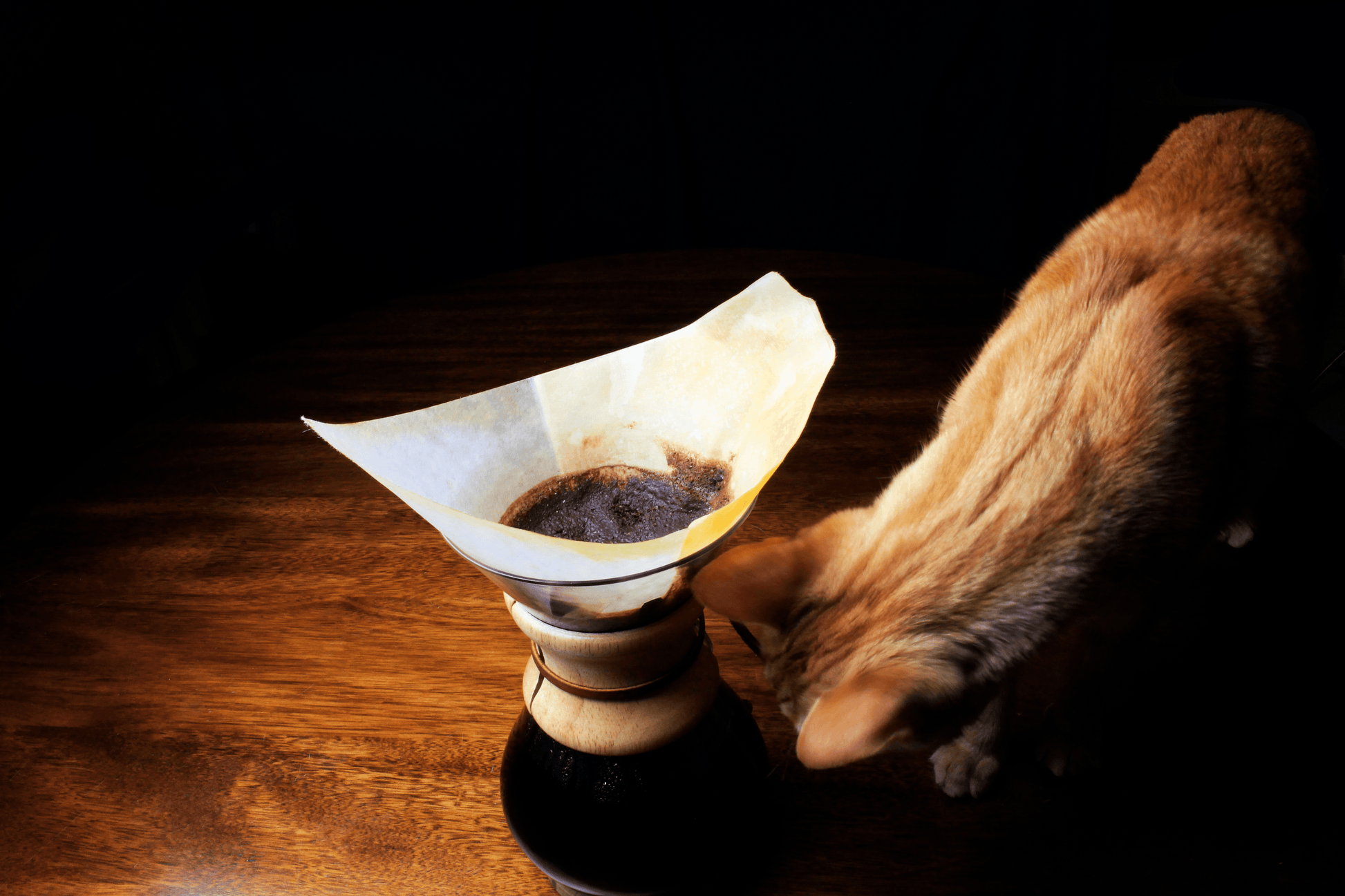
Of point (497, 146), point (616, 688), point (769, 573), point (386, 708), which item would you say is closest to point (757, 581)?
point (769, 573)

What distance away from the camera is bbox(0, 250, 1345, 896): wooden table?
510 mm

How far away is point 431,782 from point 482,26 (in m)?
1.75

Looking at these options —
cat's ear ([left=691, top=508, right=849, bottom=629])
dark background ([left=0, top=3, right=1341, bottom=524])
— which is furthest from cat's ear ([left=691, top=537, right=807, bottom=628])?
dark background ([left=0, top=3, right=1341, bottom=524])

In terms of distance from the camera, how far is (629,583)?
0.40m

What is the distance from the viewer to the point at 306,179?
2.00 meters

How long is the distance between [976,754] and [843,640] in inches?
5.3

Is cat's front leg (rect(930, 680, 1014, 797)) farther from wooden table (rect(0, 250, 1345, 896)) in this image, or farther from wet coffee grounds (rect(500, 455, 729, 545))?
wet coffee grounds (rect(500, 455, 729, 545))

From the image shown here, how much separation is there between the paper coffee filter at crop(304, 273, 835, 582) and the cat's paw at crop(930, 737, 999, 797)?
0.72 ft

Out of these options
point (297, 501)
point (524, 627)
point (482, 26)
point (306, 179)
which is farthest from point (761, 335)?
point (306, 179)

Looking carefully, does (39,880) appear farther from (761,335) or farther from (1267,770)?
(1267,770)

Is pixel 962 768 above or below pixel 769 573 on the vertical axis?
below

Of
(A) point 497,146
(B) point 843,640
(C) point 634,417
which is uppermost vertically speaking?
(C) point 634,417

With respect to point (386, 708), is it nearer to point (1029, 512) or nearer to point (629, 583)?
point (629, 583)

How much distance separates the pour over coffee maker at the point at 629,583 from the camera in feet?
1.42
